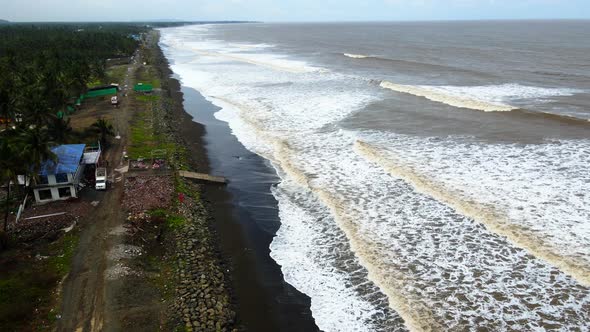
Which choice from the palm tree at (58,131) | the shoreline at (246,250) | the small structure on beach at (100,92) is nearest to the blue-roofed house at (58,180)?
the shoreline at (246,250)

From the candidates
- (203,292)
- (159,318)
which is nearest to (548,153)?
(203,292)

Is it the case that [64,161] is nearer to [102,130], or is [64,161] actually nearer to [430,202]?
[102,130]

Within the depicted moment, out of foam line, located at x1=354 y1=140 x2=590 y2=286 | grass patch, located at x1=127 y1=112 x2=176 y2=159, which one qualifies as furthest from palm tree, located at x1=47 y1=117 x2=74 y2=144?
foam line, located at x1=354 y1=140 x2=590 y2=286

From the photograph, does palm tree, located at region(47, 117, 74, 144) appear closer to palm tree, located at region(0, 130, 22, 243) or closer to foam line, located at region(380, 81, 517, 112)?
palm tree, located at region(0, 130, 22, 243)

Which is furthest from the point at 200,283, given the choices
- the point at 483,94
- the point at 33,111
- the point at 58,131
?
the point at 483,94

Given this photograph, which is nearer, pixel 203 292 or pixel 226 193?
pixel 203 292

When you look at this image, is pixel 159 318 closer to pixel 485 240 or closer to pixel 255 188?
pixel 255 188
